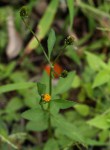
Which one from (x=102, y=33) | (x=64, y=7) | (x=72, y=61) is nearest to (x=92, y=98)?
(x=72, y=61)

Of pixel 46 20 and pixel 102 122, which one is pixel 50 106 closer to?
pixel 102 122

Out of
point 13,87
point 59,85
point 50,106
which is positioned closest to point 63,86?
point 59,85

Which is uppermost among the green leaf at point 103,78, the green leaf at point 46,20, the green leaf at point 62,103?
the green leaf at point 62,103

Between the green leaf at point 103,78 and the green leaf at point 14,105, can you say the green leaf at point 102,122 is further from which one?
the green leaf at point 14,105

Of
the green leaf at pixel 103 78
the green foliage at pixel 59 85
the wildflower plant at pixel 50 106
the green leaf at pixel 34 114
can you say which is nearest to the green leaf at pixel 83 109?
the green foliage at pixel 59 85

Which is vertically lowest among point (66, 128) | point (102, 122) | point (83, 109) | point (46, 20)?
point (83, 109)

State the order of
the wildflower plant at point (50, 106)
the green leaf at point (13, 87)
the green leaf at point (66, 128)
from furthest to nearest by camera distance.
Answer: the green leaf at point (13, 87) → the green leaf at point (66, 128) → the wildflower plant at point (50, 106)

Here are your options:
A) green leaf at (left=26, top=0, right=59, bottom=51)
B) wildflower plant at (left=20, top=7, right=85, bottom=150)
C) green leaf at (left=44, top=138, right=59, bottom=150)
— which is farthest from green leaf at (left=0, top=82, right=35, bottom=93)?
green leaf at (left=26, top=0, right=59, bottom=51)

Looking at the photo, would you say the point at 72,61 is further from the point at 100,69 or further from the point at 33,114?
the point at 33,114
